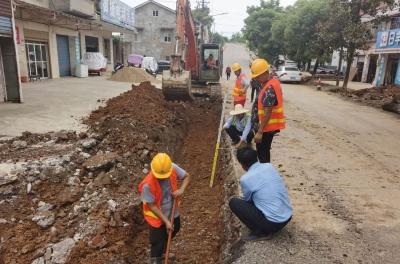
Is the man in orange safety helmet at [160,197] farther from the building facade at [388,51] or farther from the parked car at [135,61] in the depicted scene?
the parked car at [135,61]

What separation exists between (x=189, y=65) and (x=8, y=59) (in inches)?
265

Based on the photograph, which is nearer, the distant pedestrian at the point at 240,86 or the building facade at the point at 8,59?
the distant pedestrian at the point at 240,86

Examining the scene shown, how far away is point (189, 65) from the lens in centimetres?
1456

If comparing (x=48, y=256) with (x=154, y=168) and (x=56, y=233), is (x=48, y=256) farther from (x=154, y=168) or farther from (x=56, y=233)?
(x=154, y=168)

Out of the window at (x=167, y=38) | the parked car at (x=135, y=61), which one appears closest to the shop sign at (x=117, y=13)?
the parked car at (x=135, y=61)

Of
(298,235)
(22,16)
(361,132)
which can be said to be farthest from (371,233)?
(22,16)

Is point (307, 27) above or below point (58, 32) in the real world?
above

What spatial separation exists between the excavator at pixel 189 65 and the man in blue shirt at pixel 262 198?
688cm

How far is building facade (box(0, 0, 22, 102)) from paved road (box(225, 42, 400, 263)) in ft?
27.1

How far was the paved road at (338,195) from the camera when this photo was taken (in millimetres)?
3678

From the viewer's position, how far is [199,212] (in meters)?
5.71

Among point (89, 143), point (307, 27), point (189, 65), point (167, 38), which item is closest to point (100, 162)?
point (89, 143)

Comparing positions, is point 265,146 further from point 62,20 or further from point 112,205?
point 62,20

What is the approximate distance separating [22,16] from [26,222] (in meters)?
14.7
